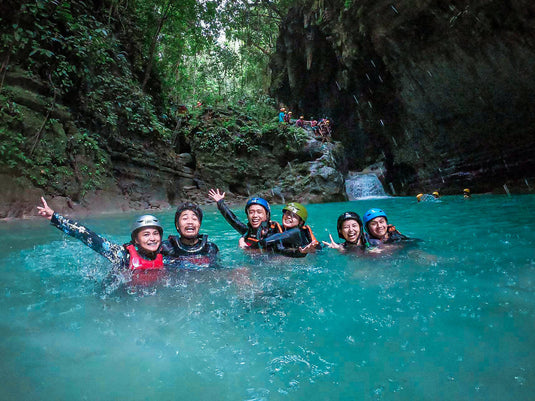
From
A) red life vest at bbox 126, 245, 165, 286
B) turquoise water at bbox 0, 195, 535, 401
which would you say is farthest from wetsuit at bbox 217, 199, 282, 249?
red life vest at bbox 126, 245, 165, 286

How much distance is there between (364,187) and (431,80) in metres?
7.29

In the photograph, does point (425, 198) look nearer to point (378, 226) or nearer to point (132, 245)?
point (378, 226)

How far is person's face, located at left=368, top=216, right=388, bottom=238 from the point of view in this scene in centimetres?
524

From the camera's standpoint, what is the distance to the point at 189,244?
4551 mm

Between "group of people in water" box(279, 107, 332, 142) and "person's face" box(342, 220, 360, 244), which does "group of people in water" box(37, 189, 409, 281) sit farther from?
"group of people in water" box(279, 107, 332, 142)

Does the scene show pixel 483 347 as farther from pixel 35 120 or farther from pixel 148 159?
pixel 148 159

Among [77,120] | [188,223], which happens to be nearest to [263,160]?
[77,120]

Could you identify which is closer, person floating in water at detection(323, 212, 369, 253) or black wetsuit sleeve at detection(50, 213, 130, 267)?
black wetsuit sleeve at detection(50, 213, 130, 267)

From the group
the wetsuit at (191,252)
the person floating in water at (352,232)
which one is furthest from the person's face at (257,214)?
the person floating in water at (352,232)

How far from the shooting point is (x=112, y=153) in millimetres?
12867

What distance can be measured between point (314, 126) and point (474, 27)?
33.7 feet


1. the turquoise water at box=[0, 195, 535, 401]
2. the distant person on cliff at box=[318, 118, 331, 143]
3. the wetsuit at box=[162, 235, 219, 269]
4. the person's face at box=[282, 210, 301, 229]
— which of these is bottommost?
the turquoise water at box=[0, 195, 535, 401]

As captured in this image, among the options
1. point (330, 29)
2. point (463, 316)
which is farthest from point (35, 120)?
point (330, 29)

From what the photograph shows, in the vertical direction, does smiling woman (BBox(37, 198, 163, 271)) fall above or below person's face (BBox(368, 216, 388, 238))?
above
